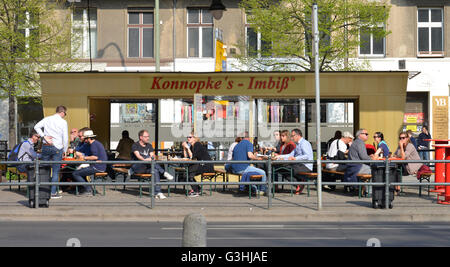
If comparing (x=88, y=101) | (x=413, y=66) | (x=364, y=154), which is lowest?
(x=364, y=154)

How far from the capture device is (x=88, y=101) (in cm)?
1891

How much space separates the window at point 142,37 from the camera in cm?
3142

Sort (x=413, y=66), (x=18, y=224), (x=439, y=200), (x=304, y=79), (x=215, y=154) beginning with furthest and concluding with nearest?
(x=413, y=66), (x=215, y=154), (x=304, y=79), (x=439, y=200), (x=18, y=224)

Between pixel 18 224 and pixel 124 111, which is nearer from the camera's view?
pixel 18 224

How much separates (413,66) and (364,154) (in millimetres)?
16636

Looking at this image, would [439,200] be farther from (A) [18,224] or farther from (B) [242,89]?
(A) [18,224]

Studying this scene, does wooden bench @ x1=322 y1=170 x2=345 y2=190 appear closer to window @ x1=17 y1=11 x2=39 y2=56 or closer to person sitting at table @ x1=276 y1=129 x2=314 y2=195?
person sitting at table @ x1=276 y1=129 x2=314 y2=195

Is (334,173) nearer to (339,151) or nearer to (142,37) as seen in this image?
(339,151)

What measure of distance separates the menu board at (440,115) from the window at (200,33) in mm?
9841

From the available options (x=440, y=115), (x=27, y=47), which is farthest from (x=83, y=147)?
(x=440, y=115)

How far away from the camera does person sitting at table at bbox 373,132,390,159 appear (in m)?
15.8

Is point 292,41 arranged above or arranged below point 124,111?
above

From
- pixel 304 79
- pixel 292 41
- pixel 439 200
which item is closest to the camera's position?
pixel 439 200
